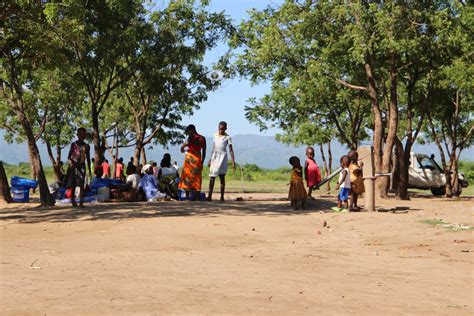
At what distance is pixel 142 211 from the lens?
15.2 metres

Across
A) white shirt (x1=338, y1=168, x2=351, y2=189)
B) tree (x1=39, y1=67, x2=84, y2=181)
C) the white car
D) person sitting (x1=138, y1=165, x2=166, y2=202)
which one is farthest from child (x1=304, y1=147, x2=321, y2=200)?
the white car

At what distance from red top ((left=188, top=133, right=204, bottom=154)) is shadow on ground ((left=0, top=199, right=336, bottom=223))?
138 cm

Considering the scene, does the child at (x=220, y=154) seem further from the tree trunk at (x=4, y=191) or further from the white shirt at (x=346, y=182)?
the tree trunk at (x=4, y=191)

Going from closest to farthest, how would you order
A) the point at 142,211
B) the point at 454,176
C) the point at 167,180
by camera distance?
1. the point at 142,211
2. the point at 167,180
3. the point at 454,176

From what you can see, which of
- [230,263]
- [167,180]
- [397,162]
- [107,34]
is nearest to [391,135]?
[397,162]

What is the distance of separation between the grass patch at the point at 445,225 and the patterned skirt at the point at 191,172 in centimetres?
566

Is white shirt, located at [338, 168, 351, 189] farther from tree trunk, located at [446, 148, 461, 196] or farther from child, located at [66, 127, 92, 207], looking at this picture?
tree trunk, located at [446, 148, 461, 196]

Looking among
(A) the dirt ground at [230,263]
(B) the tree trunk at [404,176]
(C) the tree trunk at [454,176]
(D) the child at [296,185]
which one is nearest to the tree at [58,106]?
(B) the tree trunk at [404,176]

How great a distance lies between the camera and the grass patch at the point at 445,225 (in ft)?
41.8

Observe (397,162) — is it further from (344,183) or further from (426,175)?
(344,183)

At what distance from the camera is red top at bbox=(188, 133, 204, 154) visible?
1755cm

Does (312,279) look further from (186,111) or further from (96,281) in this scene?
(186,111)

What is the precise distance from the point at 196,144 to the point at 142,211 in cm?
291

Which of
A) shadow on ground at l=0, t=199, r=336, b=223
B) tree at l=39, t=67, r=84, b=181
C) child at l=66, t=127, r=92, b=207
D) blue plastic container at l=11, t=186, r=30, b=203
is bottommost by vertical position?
shadow on ground at l=0, t=199, r=336, b=223
